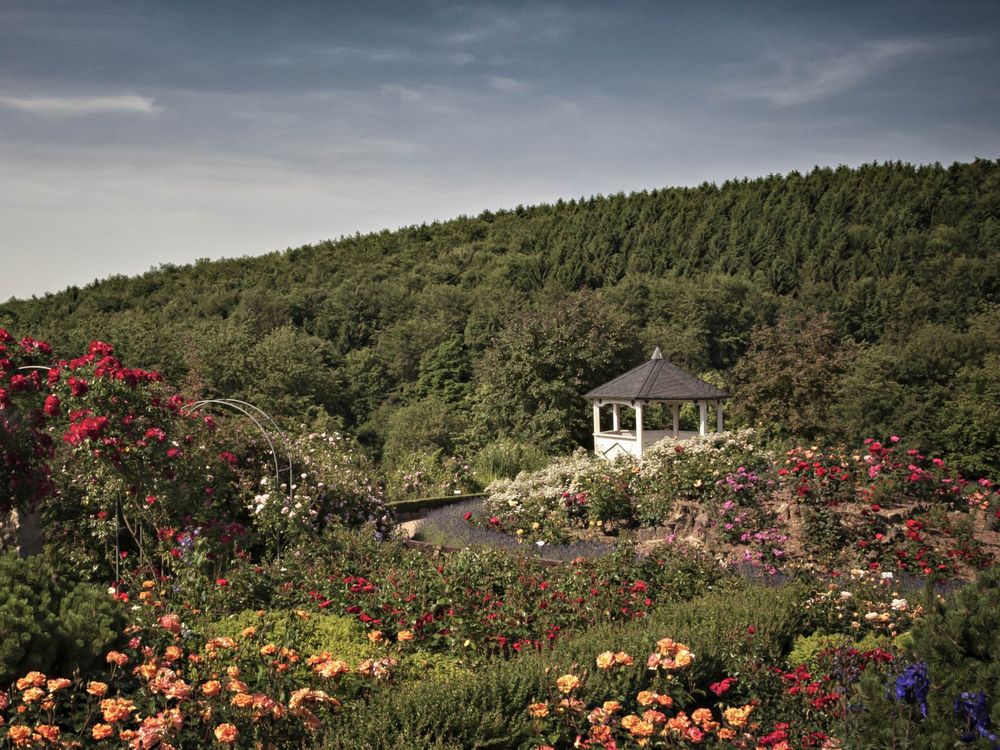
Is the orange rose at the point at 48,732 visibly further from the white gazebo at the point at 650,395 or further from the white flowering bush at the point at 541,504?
the white gazebo at the point at 650,395

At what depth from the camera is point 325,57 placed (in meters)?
10.0

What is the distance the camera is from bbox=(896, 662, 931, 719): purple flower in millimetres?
3166

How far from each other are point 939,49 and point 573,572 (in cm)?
1058

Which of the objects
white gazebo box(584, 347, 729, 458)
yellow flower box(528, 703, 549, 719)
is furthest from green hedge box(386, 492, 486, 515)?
yellow flower box(528, 703, 549, 719)

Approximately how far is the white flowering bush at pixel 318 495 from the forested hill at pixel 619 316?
12.1 m

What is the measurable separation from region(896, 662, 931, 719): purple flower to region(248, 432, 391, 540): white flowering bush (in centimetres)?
595

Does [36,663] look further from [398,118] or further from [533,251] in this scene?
[533,251]

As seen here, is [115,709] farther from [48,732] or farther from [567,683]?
[567,683]

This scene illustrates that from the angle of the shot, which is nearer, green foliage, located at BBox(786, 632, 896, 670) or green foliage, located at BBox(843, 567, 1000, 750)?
green foliage, located at BBox(843, 567, 1000, 750)

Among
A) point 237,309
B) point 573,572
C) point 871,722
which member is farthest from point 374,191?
point 237,309

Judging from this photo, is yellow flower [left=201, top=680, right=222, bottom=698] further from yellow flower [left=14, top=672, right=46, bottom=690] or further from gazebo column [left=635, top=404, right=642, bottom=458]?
gazebo column [left=635, top=404, right=642, bottom=458]

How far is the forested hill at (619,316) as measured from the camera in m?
21.9

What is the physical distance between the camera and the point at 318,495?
905 centimetres

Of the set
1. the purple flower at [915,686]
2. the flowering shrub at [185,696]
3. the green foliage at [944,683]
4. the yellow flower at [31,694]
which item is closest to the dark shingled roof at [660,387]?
the flowering shrub at [185,696]
